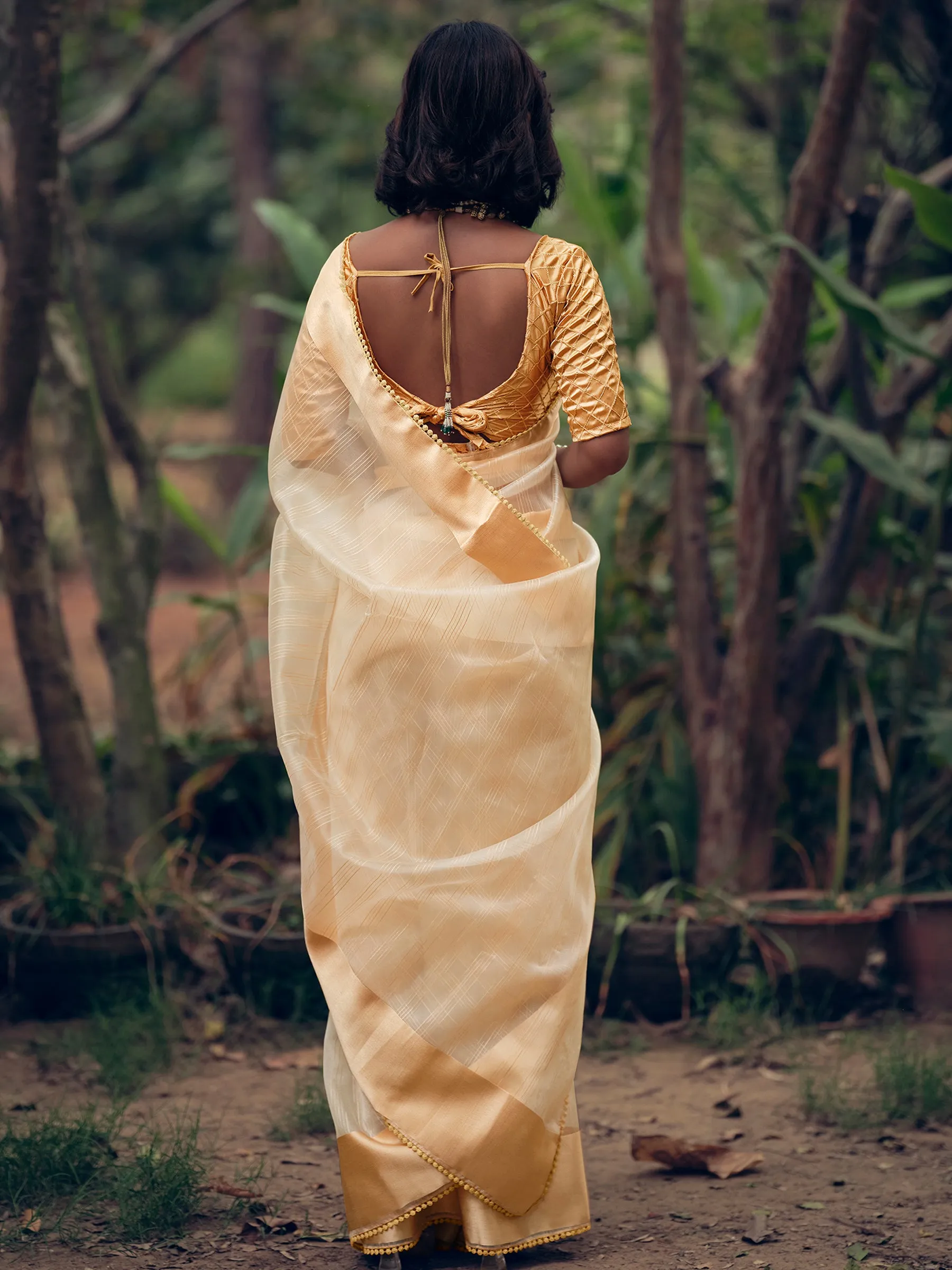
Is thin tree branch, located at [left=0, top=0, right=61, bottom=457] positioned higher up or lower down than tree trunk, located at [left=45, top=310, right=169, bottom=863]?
higher up

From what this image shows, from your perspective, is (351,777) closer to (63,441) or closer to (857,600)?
(63,441)

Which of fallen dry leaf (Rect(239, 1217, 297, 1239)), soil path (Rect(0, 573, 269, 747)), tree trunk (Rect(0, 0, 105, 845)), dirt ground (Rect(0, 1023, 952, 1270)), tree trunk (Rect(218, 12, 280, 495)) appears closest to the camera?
dirt ground (Rect(0, 1023, 952, 1270))

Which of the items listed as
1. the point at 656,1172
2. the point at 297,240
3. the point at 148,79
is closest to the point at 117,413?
the point at 297,240

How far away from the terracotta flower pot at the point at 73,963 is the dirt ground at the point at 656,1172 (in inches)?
3.5

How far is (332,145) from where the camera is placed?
12.8 meters

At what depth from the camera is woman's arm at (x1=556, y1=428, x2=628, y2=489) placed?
7.47ft

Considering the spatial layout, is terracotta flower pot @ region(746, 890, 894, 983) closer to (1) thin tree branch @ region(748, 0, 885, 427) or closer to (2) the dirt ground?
(2) the dirt ground

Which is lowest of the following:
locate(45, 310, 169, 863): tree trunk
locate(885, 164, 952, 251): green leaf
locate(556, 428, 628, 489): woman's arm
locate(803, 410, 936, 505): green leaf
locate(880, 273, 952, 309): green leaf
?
locate(45, 310, 169, 863): tree trunk

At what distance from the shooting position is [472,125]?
220cm

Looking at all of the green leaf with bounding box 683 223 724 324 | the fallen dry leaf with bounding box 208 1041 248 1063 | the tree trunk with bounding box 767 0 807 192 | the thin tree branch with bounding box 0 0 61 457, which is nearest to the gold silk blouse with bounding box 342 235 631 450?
the thin tree branch with bounding box 0 0 61 457

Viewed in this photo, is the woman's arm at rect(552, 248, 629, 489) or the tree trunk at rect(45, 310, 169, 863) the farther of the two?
the tree trunk at rect(45, 310, 169, 863)

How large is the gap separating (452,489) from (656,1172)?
4.72 ft

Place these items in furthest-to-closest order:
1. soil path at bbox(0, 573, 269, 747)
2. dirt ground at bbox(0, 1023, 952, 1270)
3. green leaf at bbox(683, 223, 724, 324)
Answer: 1. soil path at bbox(0, 573, 269, 747)
2. green leaf at bbox(683, 223, 724, 324)
3. dirt ground at bbox(0, 1023, 952, 1270)

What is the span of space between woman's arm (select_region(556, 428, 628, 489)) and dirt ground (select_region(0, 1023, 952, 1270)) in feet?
4.21
